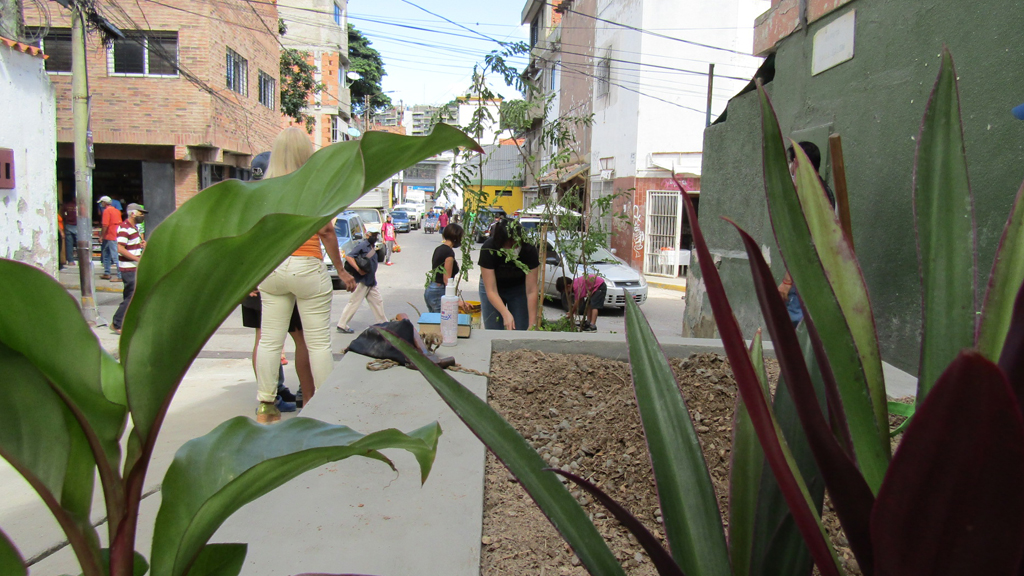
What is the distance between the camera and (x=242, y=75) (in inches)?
784

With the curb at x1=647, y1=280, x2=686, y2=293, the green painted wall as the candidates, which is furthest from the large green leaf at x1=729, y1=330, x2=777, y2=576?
the curb at x1=647, y1=280, x2=686, y2=293

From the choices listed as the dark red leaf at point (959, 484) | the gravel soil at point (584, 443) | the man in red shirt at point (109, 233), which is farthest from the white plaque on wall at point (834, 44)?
the man in red shirt at point (109, 233)

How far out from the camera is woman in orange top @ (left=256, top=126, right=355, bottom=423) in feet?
13.5

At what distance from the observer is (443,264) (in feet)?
24.5

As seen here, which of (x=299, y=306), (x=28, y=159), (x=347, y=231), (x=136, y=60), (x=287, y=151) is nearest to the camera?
(x=287, y=151)

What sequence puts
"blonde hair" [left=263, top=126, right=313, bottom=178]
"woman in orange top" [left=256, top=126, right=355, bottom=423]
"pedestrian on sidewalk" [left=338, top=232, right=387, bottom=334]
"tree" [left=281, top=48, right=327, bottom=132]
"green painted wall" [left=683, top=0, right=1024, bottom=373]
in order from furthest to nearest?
"tree" [left=281, top=48, right=327, bottom=132] < "pedestrian on sidewalk" [left=338, top=232, right=387, bottom=334] < "woman in orange top" [left=256, top=126, right=355, bottom=423] < "blonde hair" [left=263, top=126, right=313, bottom=178] < "green painted wall" [left=683, top=0, right=1024, bottom=373]

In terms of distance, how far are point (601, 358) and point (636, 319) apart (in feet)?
10.9

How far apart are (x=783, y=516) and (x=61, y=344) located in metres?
0.95

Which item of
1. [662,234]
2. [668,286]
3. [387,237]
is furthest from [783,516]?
[387,237]

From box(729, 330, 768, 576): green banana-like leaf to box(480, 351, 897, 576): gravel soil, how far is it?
1.01 metres

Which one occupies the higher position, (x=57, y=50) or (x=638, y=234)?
(x=57, y=50)

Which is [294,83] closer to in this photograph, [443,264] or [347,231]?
[347,231]

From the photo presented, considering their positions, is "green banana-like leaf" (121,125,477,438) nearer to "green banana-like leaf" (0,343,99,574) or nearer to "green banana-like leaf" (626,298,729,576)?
"green banana-like leaf" (0,343,99,574)

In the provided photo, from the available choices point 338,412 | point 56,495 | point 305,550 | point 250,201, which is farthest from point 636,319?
point 338,412
